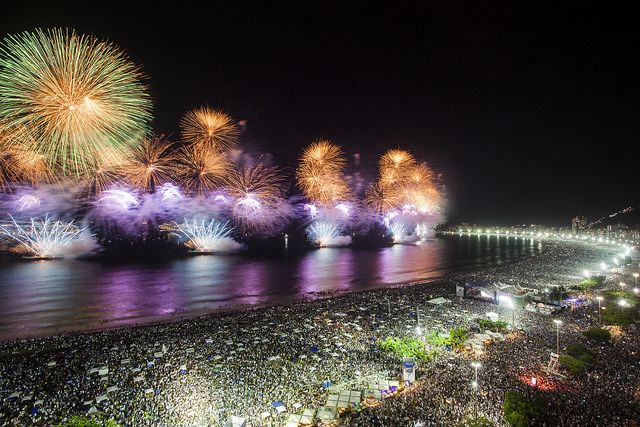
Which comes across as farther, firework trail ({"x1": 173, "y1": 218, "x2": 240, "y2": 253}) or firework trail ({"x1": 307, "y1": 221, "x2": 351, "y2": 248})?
firework trail ({"x1": 307, "y1": 221, "x2": 351, "y2": 248})

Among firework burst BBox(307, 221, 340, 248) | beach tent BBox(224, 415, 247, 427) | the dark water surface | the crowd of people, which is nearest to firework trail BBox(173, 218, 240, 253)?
the dark water surface

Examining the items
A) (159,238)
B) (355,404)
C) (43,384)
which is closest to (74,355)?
(43,384)

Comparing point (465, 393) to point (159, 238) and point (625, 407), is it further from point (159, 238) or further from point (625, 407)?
point (159, 238)

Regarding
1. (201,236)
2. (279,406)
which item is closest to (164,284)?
(279,406)

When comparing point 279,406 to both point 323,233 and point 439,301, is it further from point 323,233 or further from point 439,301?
point 323,233

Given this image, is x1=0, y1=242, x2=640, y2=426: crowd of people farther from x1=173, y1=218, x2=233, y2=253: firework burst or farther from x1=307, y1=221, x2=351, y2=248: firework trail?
x1=307, y1=221, x2=351, y2=248: firework trail

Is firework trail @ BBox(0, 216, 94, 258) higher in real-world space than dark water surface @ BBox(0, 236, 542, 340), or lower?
higher
